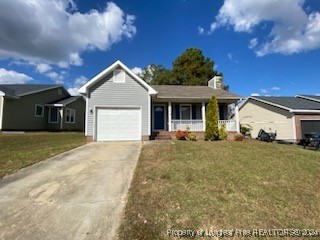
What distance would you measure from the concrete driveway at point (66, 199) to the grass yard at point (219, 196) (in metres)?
0.42

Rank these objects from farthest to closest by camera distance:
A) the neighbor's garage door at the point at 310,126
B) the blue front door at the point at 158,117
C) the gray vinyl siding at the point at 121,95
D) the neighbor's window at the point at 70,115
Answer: the neighbor's window at the point at 70,115
the neighbor's garage door at the point at 310,126
the blue front door at the point at 158,117
the gray vinyl siding at the point at 121,95

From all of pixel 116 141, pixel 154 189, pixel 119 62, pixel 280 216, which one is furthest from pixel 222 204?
pixel 119 62

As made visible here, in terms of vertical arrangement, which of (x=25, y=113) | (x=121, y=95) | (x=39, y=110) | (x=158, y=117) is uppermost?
(x=121, y=95)

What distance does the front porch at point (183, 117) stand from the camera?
17031 mm

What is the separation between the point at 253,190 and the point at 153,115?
12645 millimetres

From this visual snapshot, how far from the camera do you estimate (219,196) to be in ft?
16.9

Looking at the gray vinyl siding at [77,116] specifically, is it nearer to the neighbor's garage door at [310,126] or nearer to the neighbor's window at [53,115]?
the neighbor's window at [53,115]

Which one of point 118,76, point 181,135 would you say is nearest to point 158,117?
point 181,135

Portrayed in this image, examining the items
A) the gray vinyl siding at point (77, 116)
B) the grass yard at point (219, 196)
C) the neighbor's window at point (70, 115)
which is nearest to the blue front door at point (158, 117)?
the grass yard at point (219, 196)

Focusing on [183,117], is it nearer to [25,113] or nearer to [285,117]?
[285,117]

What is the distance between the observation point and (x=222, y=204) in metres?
4.76

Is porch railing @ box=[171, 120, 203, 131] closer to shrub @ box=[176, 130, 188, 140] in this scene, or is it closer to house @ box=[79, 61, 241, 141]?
shrub @ box=[176, 130, 188, 140]

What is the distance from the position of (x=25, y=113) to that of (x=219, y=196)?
20828mm

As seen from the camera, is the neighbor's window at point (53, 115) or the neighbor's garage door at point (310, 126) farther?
the neighbor's window at point (53, 115)
